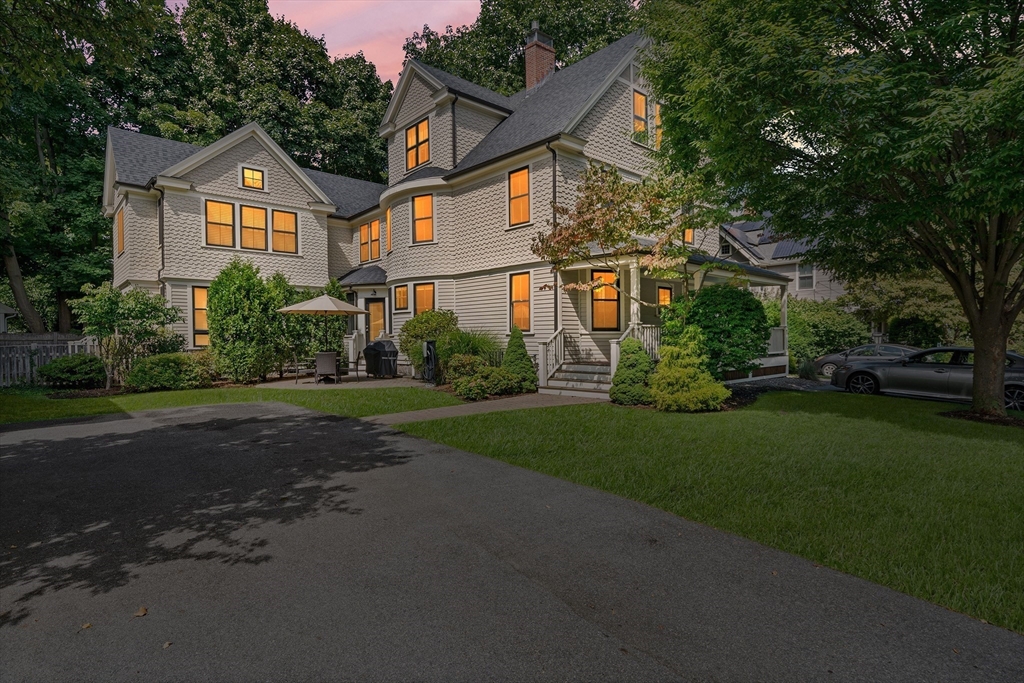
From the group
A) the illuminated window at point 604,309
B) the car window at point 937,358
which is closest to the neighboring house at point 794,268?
the illuminated window at point 604,309

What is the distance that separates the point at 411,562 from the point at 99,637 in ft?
6.31

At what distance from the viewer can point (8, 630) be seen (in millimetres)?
3193

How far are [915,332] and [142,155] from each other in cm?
3543

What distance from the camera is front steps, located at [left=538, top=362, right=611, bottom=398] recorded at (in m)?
14.1

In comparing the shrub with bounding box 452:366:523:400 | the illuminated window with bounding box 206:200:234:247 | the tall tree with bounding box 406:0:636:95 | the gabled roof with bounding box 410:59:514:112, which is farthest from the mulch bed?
the tall tree with bounding box 406:0:636:95

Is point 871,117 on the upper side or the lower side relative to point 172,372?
upper

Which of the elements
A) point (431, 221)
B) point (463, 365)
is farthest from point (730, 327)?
point (431, 221)

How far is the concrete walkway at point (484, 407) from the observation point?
10.6 meters

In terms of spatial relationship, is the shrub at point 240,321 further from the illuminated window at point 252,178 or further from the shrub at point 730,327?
the shrub at point 730,327

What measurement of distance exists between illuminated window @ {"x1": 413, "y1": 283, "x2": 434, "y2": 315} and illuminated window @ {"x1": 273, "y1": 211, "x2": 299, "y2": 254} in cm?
705

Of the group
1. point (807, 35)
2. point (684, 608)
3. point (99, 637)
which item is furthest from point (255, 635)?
point (807, 35)

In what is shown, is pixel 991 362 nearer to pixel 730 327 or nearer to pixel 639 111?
pixel 730 327

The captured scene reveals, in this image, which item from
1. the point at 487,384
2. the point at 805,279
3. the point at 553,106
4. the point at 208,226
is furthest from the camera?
the point at 805,279

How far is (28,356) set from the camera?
55.2 feet
